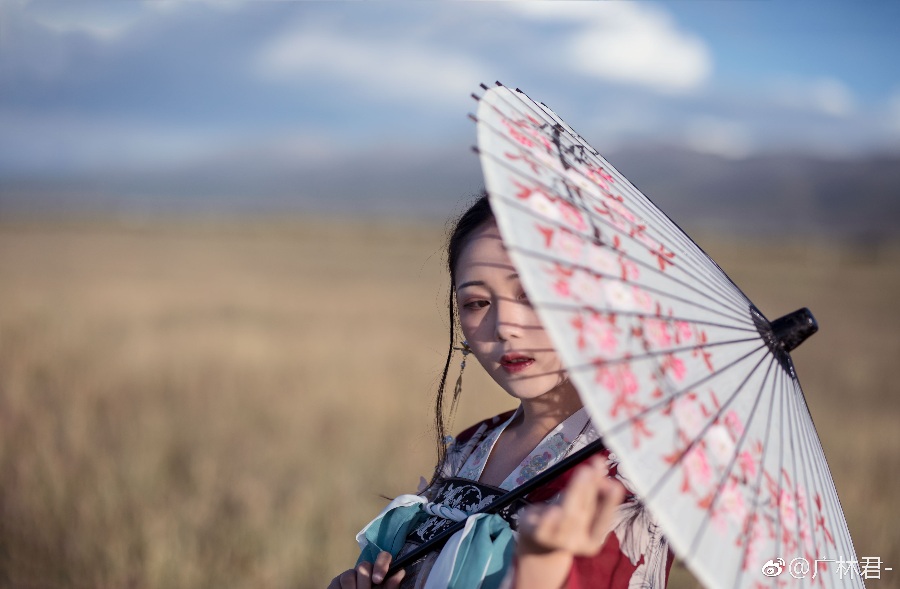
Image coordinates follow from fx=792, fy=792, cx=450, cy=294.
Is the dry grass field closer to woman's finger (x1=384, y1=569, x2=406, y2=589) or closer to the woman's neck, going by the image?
the woman's neck

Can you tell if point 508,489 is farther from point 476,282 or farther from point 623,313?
point 623,313

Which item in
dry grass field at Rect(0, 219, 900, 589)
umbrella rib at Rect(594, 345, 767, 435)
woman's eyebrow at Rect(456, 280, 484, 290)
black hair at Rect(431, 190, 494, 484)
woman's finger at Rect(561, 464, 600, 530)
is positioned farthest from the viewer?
dry grass field at Rect(0, 219, 900, 589)

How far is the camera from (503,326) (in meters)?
1.65

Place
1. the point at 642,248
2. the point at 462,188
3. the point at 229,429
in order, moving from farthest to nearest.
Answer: the point at 462,188
the point at 229,429
the point at 642,248

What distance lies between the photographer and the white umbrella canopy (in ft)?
3.70

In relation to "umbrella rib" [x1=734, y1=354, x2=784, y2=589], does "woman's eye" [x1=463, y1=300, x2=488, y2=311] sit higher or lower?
higher

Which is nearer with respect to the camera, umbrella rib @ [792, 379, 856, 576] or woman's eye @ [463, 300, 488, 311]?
umbrella rib @ [792, 379, 856, 576]

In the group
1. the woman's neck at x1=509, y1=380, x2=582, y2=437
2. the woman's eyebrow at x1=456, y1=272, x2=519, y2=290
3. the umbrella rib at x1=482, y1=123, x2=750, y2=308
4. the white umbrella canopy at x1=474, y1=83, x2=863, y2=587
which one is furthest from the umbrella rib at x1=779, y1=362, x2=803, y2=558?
the woman's eyebrow at x1=456, y1=272, x2=519, y2=290

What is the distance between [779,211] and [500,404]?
106 m

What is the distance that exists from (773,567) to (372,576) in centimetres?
83

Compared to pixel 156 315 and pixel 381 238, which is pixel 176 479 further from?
pixel 381 238

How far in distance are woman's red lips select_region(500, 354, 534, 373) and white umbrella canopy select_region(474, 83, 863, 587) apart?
14.8 inches

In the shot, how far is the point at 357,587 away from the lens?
1713 mm

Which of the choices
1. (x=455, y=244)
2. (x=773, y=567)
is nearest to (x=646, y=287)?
(x=773, y=567)
